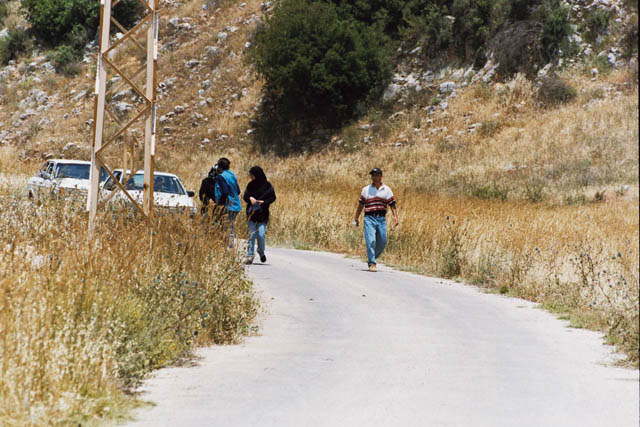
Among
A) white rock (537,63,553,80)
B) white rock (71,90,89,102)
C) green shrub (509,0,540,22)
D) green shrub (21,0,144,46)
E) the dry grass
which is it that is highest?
green shrub (21,0,144,46)

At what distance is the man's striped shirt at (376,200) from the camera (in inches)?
613

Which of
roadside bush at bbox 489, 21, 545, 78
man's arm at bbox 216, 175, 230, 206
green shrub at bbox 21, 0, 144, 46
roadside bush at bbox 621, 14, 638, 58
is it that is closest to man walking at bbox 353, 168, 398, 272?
man's arm at bbox 216, 175, 230, 206

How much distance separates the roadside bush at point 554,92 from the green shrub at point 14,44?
43.2 meters

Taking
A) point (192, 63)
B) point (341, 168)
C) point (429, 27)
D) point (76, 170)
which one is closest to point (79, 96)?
point (192, 63)

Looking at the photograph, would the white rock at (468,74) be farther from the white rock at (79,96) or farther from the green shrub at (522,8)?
the white rock at (79,96)

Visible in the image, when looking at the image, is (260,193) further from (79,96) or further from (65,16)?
(65,16)

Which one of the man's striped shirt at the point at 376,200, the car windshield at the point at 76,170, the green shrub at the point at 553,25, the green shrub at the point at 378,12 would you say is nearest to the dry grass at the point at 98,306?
the man's striped shirt at the point at 376,200

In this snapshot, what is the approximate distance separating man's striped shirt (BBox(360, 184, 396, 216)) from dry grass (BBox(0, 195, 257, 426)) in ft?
20.2

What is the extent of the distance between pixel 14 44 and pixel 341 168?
123 feet

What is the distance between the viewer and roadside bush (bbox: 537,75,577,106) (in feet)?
129

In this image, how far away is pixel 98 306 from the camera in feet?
20.1

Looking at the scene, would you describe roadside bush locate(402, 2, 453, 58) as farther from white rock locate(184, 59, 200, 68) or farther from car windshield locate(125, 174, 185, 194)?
car windshield locate(125, 174, 185, 194)

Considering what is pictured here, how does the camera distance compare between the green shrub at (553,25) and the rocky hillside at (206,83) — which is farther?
the rocky hillside at (206,83)

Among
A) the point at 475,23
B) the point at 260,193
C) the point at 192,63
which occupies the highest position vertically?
the point at 475,23
